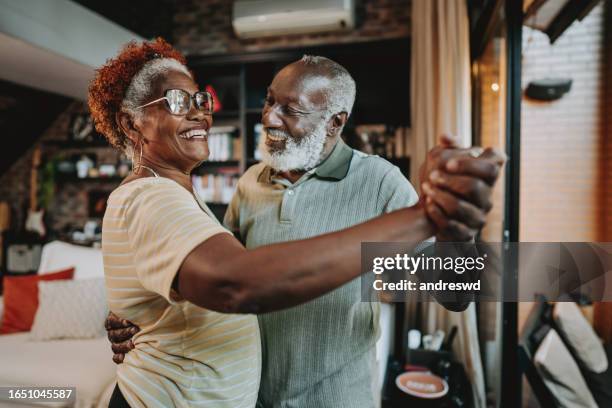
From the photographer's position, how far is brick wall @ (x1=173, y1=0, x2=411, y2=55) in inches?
164

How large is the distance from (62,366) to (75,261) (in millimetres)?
973

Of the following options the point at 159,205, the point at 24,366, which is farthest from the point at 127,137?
the point at 24,366

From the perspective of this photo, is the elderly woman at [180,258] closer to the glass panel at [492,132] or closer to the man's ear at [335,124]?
the man's ear at [335,124]

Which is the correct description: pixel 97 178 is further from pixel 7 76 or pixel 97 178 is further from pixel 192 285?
pixel 192 285

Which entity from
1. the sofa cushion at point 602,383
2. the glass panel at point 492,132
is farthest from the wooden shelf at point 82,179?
the sofa cushion at point 602,383

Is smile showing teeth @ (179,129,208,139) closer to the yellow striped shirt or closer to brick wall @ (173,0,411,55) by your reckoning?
the yellow striped shirt

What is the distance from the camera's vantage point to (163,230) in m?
0.62

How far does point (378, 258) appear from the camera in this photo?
0.60 meters

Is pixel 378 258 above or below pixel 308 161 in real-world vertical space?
below

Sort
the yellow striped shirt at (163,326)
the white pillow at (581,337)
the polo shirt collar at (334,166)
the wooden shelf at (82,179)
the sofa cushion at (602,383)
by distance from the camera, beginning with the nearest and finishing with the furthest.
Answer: the yellow striped shirt at (163,326) < the polo shirt collar at (334,166) < the sofa cushion at (602,383) < the white pillow at (581,337) < the wooden shelf at (82,179)

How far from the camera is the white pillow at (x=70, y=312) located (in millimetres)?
2648

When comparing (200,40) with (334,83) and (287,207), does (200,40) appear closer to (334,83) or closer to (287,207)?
(334,83)

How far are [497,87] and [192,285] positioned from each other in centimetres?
240

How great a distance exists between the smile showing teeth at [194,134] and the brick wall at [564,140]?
2823 mm
